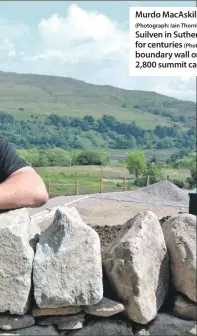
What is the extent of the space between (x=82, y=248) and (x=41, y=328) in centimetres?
48

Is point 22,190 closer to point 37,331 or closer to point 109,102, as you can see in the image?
point 37,331

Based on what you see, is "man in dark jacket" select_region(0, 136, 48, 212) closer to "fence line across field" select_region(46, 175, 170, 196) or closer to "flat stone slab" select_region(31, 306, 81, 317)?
"flat stone slab" select_region(31, 306, 81, 317)

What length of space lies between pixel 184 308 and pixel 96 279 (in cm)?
44

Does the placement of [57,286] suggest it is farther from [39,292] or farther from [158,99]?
[158,99]

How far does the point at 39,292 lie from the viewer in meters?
2.87

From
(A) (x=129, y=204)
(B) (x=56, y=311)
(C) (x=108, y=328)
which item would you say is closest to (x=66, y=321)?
(B) (x=56, y=311)

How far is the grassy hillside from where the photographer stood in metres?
67.0

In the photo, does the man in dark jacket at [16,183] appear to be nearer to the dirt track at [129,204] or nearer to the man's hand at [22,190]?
the man's hand at [22,190]

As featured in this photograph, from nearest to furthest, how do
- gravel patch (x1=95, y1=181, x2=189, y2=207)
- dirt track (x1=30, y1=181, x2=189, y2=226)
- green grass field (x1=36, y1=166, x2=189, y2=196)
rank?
dirt track (x1=30, y1=181, x2=189, y2=226)
gravel patch (x1=95, y1=181, x2=189, y2=207)
green grass field (x1=36, y1=166, x2=189, y2=196)

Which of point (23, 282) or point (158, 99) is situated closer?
point (23, 282)

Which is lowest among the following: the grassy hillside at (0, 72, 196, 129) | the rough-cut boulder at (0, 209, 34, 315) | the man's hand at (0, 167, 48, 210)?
the rough-cut boulder at (0, 209, 34, 315)

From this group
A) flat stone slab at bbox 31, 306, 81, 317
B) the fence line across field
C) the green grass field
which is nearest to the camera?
flat stone slab at bbox 31, 306, 81, 317

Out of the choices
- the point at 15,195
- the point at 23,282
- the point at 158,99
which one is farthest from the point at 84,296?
the point at 158,99

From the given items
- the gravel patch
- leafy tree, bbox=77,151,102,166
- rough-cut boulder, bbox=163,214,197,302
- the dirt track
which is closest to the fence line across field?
the dirt track
